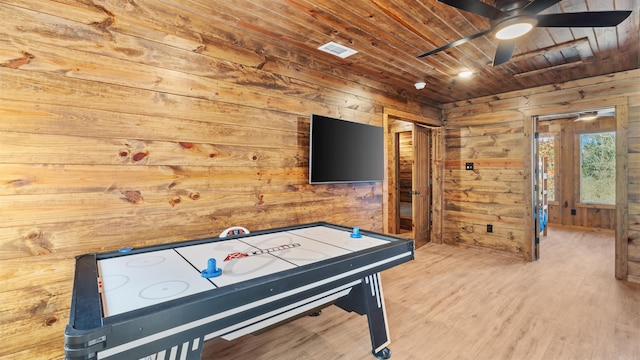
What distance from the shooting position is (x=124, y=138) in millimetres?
2057

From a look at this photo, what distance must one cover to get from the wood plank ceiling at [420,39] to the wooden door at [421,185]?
1.18 metres

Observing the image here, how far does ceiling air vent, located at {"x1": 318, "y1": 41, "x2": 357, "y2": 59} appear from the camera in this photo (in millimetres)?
2789

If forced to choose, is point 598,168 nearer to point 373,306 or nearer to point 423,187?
point 423,187

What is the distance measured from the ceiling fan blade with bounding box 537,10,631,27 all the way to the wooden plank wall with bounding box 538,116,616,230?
5.66m

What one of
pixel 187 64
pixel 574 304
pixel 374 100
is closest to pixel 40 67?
pixel 187 64

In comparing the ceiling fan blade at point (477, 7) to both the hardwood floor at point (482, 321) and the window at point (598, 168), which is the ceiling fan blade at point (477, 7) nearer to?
the hardwood floor at point (482, 321)

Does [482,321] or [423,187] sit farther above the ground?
[423,187]

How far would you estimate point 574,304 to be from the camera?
286cm

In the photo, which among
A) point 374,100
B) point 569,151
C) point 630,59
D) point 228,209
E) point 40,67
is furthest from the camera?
point 569,151

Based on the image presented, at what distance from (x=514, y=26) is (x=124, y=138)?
2666 mm

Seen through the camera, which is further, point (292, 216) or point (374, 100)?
point (374, 100)

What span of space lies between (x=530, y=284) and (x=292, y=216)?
2.81 meters

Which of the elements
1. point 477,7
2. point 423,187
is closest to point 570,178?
point 423,187

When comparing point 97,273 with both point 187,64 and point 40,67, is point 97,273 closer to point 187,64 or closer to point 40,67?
point 40,67
